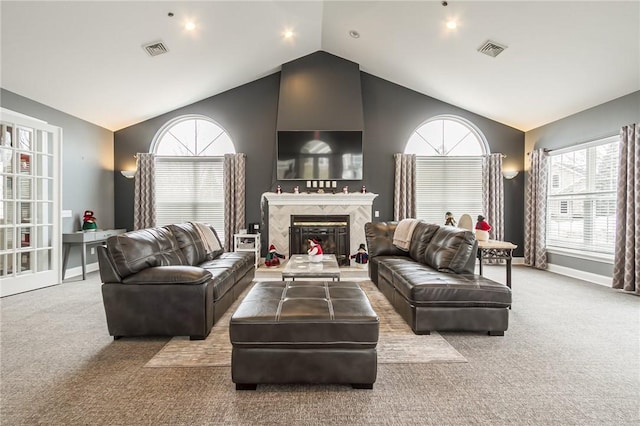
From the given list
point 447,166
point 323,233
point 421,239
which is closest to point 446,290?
point 421,239

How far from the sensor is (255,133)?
6812 millimetres

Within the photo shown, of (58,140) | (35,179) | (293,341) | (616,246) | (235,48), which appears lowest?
(293,341)

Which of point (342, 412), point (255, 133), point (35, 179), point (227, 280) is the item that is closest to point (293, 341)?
point (342, 412)

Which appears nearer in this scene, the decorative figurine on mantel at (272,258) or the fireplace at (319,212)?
the decorative figurine on mantel at (272,258)

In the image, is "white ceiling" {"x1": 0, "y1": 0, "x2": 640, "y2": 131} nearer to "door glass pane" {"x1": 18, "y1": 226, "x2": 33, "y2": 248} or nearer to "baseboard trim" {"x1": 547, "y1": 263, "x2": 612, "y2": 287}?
"door glass pane" {"x1": 18, "y1": 226, "x2": 33, "y2": 248}

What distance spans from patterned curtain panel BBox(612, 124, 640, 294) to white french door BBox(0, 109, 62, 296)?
8103 millimetres

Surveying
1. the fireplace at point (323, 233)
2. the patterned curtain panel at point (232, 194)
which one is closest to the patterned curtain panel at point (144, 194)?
the patterned curtain panel at point (232, 194)

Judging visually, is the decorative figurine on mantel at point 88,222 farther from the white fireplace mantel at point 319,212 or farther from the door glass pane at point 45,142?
the white fireplace mantel at point 319,212

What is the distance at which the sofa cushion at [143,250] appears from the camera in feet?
9.28

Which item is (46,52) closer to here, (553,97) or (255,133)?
(255,133)

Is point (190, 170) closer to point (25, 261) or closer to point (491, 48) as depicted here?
point (25, 261)

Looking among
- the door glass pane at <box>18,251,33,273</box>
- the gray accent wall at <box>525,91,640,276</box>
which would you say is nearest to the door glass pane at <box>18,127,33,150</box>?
the door glass pane at <box>18,251,33,273</box>

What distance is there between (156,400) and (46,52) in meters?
4.41

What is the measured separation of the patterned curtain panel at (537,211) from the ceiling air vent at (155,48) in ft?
21.9
